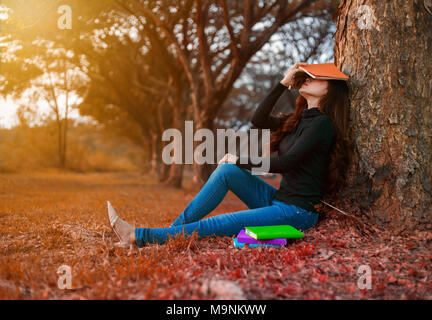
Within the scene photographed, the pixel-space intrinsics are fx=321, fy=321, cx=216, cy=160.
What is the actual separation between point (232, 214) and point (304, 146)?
2.93 ft

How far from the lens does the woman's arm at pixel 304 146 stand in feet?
9.07

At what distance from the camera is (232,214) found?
2.96m

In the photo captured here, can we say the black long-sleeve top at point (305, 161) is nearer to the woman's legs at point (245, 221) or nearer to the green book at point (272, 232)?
the woman's legs at point (245, 221)

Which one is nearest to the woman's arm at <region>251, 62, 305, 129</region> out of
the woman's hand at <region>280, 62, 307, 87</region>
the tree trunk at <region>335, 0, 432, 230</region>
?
the woman's hand at <region>280, 62, 307, 87</region>

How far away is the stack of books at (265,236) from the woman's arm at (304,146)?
51 centimetres

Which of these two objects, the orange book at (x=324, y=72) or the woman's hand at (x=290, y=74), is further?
the woman's hand at (x=290, y=74)

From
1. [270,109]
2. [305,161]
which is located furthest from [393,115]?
[270,109]

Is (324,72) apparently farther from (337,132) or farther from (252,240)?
(252,240)

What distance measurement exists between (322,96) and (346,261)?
58.5 inches

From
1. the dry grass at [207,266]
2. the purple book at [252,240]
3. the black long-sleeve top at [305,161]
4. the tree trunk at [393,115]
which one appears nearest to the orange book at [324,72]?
the tree trunk at [393,115]

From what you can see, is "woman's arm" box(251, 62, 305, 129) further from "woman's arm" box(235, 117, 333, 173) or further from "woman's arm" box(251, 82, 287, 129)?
"woman's arm" box(235, 117, 333, 173)

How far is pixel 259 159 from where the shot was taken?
9.59ft

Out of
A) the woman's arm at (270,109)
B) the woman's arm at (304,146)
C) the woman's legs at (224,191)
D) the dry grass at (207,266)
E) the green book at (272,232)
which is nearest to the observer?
the dry grass at (207,266)
